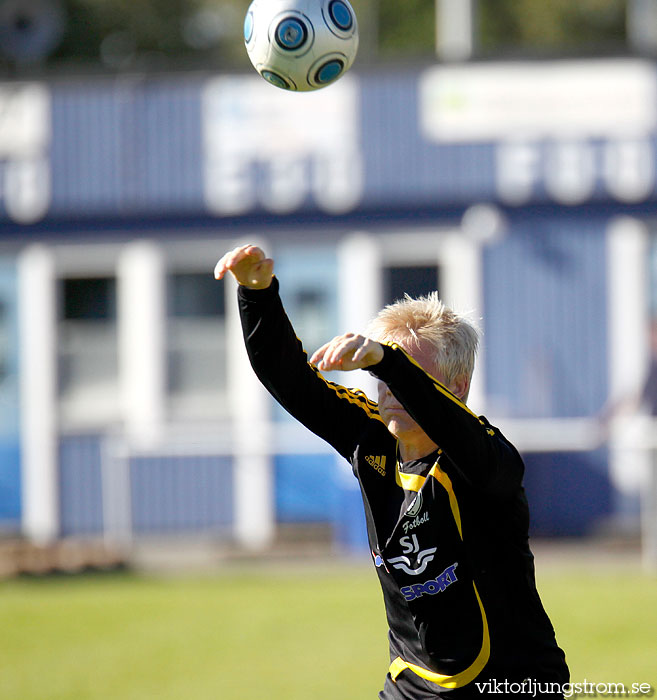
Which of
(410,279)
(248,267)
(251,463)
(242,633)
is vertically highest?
(410,279)

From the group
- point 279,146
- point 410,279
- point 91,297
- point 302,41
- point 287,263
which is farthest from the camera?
point 91,297

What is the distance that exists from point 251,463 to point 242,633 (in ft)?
16.1

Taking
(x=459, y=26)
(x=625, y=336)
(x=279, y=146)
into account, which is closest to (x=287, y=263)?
(x=279, y=146)

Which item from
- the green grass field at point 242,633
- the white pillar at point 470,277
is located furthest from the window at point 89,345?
the white pillar at point 470,277

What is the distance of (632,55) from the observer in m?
13.3

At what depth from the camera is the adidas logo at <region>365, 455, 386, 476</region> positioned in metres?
3.45

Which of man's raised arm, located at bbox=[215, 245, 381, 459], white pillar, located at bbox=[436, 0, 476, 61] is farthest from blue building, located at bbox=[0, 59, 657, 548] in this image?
man's raised arm, located at bbox=[215, 245, 381, 459]

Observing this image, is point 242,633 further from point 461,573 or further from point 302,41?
point 461,573

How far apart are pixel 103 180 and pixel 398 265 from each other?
3639 millimetres

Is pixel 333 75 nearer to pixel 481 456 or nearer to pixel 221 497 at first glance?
pixel 481 456

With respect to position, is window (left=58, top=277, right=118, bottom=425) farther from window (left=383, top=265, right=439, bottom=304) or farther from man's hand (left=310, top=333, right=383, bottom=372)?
man's hand (left=310, top=333, right=383, bottom=372)

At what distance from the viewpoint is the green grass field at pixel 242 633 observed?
7.53 m

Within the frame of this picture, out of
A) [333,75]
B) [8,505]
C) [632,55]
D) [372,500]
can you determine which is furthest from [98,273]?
[372,500]

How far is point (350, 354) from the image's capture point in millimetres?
2883
